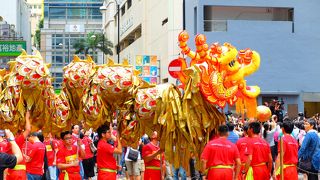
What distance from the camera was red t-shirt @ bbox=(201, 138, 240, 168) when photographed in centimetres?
1092

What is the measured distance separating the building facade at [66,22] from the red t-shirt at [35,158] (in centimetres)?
7281

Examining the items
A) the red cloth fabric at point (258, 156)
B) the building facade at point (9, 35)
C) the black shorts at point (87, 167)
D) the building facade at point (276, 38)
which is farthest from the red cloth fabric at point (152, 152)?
the building facade at point (9, 35)

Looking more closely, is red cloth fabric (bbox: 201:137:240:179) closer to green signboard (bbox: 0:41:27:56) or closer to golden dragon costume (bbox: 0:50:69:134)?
golden dragon costume (bbox: 0:50:69:134)

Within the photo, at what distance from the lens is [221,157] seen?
11.1 m

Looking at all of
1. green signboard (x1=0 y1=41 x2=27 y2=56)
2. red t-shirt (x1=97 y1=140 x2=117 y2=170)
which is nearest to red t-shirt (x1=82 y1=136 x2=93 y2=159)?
red t-shirt (x1=97 y1=140 x2=117 y2=170)

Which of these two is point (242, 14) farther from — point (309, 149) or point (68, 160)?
point (68, 160)

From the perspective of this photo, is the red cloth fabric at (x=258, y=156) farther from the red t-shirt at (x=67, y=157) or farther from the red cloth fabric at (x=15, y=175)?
the red cloth fabric at (x=15, y=175)

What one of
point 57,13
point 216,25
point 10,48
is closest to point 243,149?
point 216,25

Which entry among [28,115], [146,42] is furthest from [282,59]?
[28,115]

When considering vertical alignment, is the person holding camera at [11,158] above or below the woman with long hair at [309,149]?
above

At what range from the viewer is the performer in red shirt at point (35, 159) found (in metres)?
12.6

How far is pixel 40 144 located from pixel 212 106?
3.40 meters

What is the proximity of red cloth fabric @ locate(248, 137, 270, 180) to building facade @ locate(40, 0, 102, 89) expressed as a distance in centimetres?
7404

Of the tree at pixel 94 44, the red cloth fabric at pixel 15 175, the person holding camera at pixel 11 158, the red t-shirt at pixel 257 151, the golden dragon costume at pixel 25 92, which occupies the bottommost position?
the red cloth fabric at pixel 15 175
